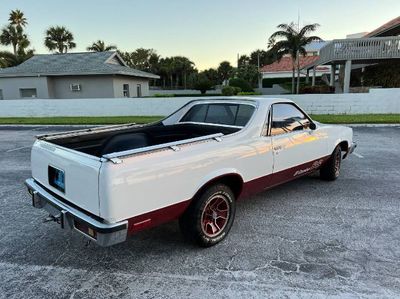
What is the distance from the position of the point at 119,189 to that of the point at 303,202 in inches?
124

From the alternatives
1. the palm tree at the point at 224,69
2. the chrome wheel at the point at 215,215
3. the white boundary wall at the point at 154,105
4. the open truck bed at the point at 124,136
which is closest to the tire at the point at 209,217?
the chrome wheel at the point at 215,215

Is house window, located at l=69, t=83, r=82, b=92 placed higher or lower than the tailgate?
higher

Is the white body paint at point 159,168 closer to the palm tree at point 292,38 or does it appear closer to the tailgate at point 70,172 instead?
the tailgate at point 70,172

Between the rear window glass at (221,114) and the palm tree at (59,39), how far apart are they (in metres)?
49.6

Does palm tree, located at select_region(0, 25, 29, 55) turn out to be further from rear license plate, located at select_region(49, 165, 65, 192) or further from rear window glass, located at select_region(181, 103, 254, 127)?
rear license plate, located at select_region(49, 165, 65, 192)

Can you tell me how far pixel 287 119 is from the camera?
450 centimetres

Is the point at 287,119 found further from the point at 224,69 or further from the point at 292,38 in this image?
the point at 224,69

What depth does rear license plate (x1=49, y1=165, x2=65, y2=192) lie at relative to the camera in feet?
10.1

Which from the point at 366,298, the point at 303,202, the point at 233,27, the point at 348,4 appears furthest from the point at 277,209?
the point at 233,27

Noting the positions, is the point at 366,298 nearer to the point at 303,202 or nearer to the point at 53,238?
the point at 303,202

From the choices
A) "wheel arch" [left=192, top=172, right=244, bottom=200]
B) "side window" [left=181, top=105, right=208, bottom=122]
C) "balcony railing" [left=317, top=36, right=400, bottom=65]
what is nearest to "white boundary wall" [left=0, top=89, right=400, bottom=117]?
"balcony railing" [left=317, top=36, right=400, bottom=65]

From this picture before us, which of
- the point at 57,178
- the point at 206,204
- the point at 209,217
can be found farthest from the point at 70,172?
the point at 209,217

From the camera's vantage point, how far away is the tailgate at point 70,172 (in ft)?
8.64

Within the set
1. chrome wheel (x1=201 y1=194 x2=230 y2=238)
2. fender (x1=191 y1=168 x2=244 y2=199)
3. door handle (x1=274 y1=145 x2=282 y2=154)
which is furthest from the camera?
door handle (x1=274 y1=145 x2=282 y2=154)
